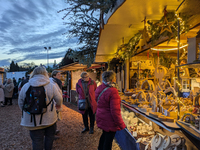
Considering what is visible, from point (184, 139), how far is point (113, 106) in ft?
3.83

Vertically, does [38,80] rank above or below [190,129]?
above

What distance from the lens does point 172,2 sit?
7.59 ft

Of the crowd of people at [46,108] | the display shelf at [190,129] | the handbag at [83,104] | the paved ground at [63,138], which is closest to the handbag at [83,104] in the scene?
the handbag at [83,104]

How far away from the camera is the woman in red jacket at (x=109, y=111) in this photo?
9.50ft

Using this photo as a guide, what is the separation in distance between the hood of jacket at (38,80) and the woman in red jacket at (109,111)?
0.99m

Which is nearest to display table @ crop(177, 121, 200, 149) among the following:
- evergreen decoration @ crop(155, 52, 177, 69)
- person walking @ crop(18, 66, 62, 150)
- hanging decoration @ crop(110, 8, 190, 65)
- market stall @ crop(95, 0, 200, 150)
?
market stall @ crop(95, 0, 200, 150)

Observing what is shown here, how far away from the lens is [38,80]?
295cm

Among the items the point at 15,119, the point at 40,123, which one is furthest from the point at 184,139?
the point at 15,119

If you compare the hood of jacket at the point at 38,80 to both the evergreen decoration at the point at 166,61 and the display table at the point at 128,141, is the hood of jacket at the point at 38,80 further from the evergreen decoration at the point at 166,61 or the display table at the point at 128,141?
the evergreen decoration at the point at 166,61

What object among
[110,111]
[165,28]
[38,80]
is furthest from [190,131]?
[38,80]

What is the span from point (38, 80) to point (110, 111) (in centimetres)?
138

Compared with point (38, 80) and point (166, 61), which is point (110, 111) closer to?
point (38, 80)

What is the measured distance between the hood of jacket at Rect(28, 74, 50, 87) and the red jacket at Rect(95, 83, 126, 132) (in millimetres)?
1025

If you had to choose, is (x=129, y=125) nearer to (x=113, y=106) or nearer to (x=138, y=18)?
(x=113, y=106)
